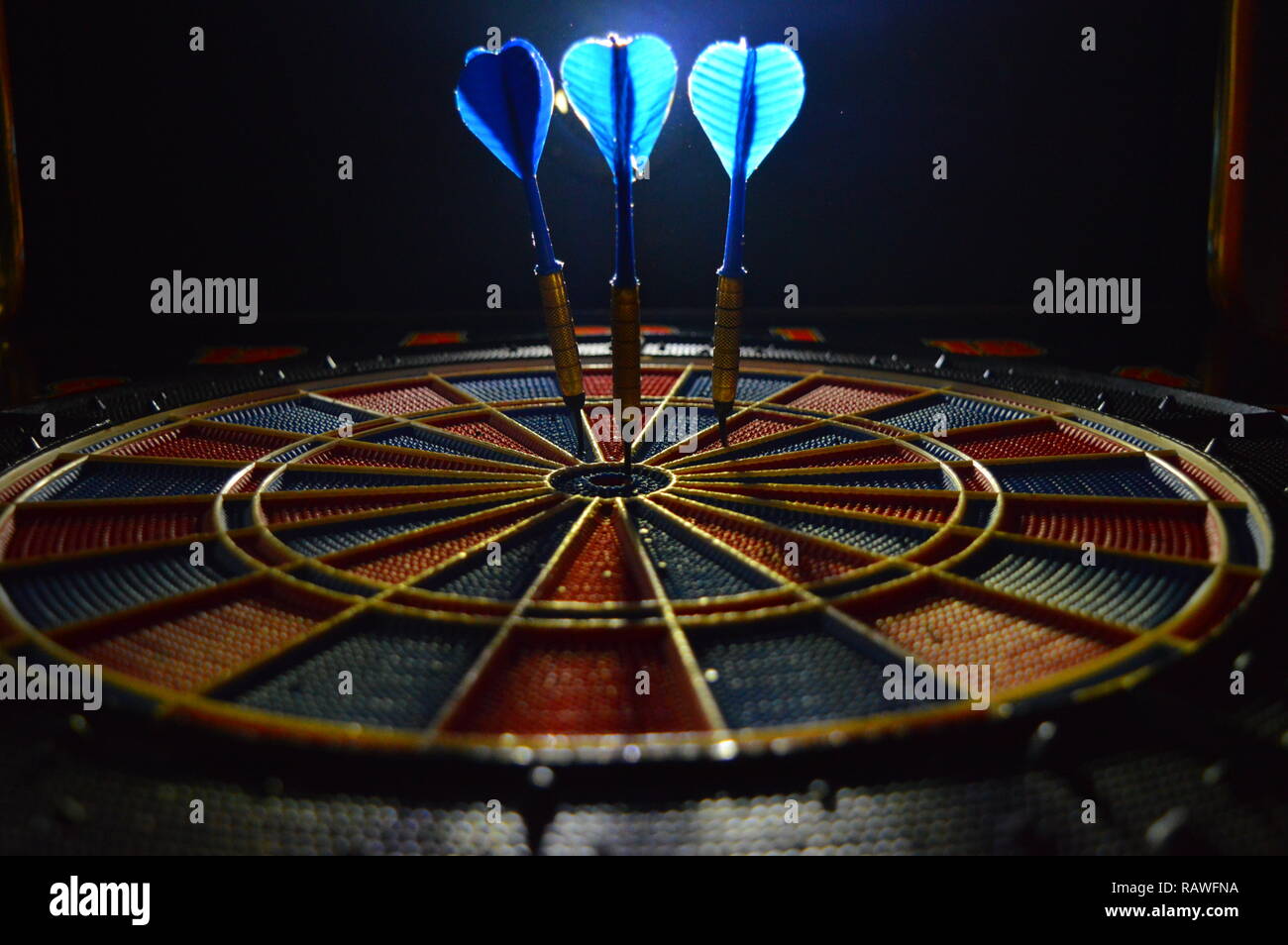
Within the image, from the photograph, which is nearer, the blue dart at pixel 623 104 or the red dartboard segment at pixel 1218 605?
the red dartboard segment at pixel 1218 605

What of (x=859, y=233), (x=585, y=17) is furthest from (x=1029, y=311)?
(x=585, y=17)

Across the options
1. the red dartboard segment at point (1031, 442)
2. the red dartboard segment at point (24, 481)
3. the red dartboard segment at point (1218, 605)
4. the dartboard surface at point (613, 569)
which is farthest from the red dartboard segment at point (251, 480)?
the red dartboard segment at point (1218, 605)

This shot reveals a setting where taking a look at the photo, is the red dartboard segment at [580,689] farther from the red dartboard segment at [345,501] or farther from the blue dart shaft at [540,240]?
the blue dart shaft at [540,240]

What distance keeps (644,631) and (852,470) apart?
3.80ft

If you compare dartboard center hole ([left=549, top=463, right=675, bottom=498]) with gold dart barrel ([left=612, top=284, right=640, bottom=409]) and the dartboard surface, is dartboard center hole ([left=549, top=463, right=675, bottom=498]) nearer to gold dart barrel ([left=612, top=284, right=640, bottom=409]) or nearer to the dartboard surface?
the dartboard surface

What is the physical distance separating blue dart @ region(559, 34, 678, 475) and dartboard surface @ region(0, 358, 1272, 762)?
54 centimetres

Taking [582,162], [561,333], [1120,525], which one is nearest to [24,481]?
[561,333]

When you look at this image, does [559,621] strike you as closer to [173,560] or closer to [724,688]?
[724,688]

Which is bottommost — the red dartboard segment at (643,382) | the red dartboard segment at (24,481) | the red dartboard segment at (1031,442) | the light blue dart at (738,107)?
the red dartboard segment at (24,481)

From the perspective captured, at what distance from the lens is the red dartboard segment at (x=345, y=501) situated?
262cm

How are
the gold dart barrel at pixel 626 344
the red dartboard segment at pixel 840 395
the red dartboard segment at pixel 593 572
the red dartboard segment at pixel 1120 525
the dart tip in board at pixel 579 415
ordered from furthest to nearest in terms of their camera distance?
1. the red dartboard segment at pixel 840 395
2. the dart tip in board at pixel 579 415
3. the gold dart barrel at pixel 626 344
4. the red dartboard segment at pixel 1120 525
5. the red dartboard segment at pixel 593 572

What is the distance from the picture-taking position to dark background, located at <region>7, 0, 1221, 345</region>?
569 cm

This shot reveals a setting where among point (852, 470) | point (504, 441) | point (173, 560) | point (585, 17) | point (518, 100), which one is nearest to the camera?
point (173, 560)
